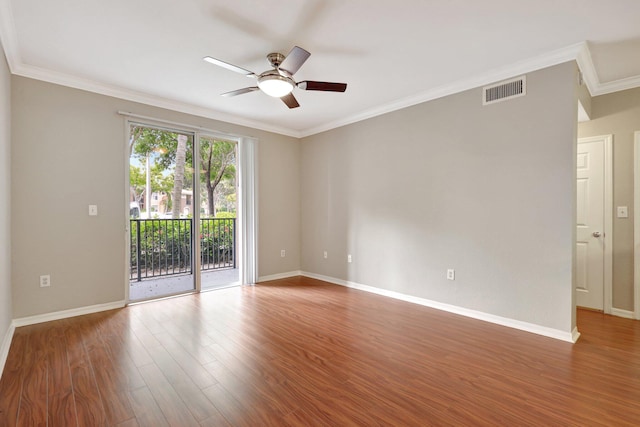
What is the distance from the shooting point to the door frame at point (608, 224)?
3.34m

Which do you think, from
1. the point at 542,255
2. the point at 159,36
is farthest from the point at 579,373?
the point at 159,36

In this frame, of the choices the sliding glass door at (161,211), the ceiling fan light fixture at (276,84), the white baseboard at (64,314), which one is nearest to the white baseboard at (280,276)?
the sliding glass door at (161,211)

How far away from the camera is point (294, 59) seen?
7.80 feet

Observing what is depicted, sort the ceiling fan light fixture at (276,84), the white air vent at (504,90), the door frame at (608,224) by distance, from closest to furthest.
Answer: the ceiling fan light fixture at (276,84) → the white air vent at (504,90) → the door frame at (608,224)

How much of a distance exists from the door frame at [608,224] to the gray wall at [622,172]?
1.1 inches

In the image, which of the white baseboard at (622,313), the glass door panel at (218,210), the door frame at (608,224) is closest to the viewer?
the white baseboard at (622,313)

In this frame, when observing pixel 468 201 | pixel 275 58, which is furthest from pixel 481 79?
pixel 275 58

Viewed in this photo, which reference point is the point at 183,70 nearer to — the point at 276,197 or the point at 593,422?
the point at 276,197

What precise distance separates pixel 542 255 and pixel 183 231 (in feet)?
15.1

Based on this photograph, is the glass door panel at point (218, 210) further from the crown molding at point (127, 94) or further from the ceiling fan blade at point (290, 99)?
the ceiling fan blade at point (290, 99)

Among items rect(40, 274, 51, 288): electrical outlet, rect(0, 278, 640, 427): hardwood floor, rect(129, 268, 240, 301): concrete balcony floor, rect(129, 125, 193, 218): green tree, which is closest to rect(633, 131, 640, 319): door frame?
rect(0, 278, 640, 427): hardwood floor

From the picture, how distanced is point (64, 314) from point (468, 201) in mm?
4614

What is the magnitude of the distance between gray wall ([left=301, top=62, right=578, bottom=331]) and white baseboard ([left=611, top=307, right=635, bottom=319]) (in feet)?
4.08

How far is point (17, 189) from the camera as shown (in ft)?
9.80
